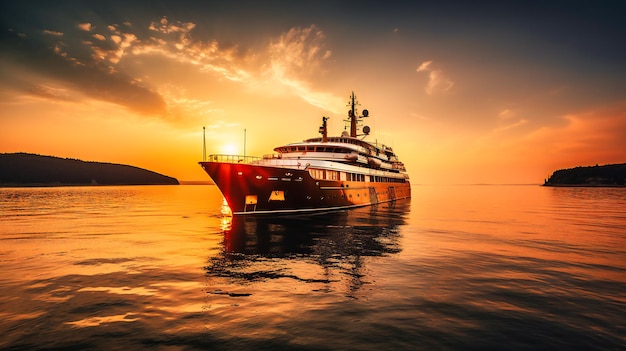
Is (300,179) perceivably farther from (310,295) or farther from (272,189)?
(310,295)

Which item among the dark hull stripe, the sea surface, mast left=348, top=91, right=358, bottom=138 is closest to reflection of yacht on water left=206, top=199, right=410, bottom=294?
the sea surface

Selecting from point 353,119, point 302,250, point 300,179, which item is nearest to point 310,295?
point 302,250

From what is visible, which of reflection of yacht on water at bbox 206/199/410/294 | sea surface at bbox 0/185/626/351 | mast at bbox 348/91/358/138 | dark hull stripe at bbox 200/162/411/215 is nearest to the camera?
sea surface at bbox 0/185/626/351

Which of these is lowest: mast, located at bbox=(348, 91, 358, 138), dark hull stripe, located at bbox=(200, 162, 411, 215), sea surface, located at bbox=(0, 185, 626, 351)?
sea surface, located at bbox=(0, 185, 626, 351)

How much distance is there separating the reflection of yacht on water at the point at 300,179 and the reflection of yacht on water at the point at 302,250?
3.16 meters

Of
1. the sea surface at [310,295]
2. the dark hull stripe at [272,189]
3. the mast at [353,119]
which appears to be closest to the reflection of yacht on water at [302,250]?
the sea surface at [310,295]

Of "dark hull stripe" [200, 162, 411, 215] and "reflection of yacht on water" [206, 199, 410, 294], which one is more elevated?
"dark hull stripe" [200, 162, 411, 215]

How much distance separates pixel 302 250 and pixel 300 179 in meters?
12.6

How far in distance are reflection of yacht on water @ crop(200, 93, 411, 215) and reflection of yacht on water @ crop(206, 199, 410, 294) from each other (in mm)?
3163

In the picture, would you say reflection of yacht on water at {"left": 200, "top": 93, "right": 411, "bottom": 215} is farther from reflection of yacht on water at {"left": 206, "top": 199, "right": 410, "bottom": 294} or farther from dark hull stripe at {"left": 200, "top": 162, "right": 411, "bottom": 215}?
reflection of yacht on water at {"left": 206, "top": 199, "right": 410, "bottom": 294}

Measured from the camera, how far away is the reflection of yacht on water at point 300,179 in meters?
25.2

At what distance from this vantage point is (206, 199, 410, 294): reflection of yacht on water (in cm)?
1067

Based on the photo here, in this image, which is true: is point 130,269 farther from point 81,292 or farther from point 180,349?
point 180,349

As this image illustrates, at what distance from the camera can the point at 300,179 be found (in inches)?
1059
